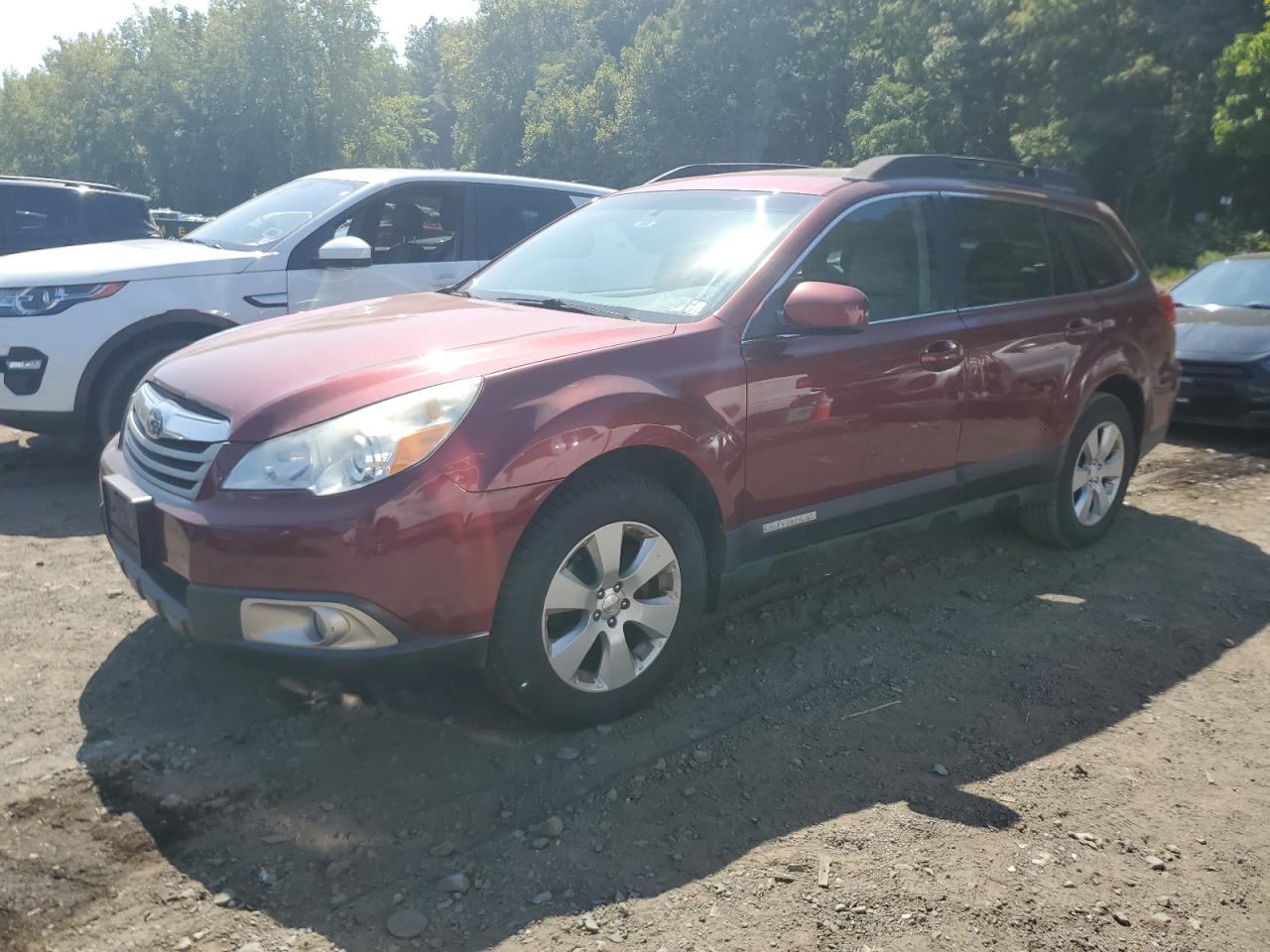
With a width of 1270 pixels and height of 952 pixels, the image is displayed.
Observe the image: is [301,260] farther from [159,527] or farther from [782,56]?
[782,56]

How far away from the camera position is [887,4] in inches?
1841

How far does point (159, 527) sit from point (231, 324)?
342cm

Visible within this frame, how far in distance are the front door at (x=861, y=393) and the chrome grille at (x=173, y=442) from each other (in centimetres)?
173

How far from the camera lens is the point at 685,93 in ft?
184

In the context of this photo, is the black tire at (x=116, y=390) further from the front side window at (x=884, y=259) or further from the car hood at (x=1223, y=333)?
the car hood at (x=1223, y=333)

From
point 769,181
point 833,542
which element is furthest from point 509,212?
point 833,542

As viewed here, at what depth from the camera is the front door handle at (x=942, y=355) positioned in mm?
4395

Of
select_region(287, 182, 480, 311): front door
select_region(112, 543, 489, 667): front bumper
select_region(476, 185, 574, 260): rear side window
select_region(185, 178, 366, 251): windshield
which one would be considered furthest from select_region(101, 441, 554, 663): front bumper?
select_region(476, 185, 574, 260): rear side window

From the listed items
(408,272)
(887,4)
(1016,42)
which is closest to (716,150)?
(887,4)

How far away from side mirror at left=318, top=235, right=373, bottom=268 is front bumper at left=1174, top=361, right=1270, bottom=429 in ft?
20.2

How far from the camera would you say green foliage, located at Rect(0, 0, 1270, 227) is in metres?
33.3

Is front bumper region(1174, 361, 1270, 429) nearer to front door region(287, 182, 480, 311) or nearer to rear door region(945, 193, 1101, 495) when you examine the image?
rear door region(945, 193, 1101, 495)

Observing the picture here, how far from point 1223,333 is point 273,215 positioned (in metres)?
7.16

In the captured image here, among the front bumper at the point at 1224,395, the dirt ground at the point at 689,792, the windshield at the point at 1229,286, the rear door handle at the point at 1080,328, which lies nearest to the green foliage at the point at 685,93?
the windshield at the point at 1229,286
